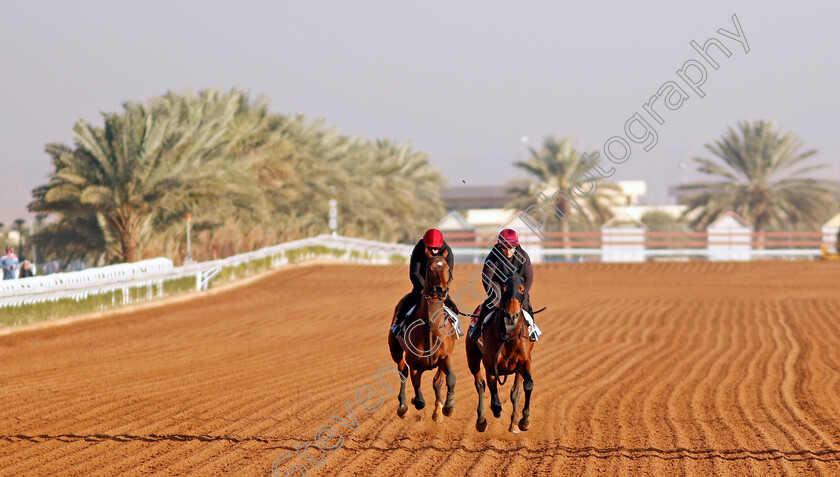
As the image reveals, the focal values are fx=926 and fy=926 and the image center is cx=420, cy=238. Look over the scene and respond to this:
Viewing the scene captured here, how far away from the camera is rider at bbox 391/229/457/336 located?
29.7ft

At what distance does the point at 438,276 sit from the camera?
28.5 feet

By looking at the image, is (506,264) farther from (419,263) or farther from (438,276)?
(419,263)

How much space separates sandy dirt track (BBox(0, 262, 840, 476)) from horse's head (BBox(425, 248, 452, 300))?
5.07 feet

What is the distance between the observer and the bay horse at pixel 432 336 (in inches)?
344

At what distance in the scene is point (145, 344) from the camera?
728 inches

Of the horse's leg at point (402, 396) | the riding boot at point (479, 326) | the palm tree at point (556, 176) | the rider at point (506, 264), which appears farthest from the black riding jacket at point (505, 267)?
the palm tree at point (556, 176)

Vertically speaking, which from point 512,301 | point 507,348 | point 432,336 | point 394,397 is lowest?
point 394,397

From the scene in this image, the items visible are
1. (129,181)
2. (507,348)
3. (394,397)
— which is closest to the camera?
(507,348)

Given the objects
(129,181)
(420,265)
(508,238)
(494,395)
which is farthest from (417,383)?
(129,181)

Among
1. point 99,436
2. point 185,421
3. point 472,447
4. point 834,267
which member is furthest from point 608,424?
point 834,267

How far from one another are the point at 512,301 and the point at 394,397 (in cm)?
426

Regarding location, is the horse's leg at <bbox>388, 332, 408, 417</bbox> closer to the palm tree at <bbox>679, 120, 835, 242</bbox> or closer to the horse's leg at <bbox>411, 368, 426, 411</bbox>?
the horse's leg at <bbox>411, 368, 426, 411</bbox>

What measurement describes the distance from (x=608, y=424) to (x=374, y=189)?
45.2 metres

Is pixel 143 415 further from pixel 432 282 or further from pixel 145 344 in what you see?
pixel 145 344
